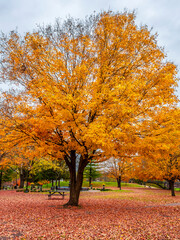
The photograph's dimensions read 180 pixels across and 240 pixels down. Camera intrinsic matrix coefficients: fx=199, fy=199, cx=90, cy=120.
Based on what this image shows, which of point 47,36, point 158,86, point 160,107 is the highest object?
point 47,36

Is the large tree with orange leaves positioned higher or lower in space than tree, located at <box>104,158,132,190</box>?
higher

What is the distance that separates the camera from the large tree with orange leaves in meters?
9.47

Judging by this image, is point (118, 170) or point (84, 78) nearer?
point (84, 78)

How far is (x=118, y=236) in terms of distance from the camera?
21.2 ft

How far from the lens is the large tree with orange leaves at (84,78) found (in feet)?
31.1

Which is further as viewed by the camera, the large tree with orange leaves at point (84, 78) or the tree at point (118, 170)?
the tree at point (118, 170)

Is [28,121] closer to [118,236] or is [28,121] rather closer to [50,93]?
[50,93]

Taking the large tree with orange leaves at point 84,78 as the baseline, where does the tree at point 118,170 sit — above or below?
below

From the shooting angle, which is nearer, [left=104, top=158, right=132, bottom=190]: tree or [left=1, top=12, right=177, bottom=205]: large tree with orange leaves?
[left=1, top=12, right=177, bottom=205]: large tree with orange leaves

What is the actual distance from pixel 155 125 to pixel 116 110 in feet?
7.15

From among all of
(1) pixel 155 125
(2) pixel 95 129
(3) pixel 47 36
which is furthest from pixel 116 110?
(3) pixel 47 36

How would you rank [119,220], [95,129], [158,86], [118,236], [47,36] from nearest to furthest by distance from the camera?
[118,236] < [95,129] < [119,220] < [158,86] < [47,36]

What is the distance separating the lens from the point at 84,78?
10.3 metres

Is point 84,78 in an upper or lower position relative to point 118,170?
upper
